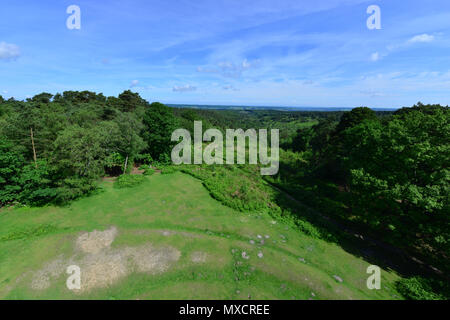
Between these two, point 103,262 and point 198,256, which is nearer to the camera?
point 103,262

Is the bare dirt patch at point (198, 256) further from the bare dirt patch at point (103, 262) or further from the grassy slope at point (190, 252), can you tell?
the bare dirt patch at point (103, 262)

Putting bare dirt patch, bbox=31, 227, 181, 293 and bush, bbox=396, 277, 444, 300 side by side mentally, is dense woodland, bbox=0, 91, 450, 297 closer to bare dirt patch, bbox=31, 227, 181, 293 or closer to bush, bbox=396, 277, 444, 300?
bush, bbox=396, 277, 444, 300

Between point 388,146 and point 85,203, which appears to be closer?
point 388,146

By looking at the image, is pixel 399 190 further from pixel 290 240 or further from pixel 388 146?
pixel 290 240

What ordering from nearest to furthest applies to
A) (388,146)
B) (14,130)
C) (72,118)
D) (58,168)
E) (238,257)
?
1. (238,257)
2. (388,146)
3. (58,168)
4. (14,130)
5. (72,118)
